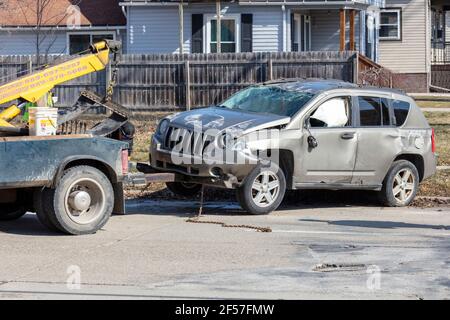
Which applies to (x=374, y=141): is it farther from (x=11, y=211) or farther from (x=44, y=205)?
(x=11, y=211)

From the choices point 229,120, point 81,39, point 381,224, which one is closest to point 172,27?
point 81,39

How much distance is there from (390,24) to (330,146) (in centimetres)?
2622

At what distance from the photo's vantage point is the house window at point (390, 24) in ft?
120

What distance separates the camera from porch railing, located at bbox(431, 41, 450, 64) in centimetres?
3970

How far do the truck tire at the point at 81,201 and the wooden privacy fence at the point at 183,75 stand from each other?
14.6 m

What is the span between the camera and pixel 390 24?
3688cm

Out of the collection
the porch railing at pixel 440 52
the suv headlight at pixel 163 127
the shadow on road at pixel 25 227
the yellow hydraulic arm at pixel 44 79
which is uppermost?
the porch railing at pixel 440 52

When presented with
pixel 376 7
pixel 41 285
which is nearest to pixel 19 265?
pixel 41 285

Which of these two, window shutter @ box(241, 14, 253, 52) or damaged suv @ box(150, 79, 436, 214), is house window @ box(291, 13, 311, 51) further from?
damaged suv @ box(150, 79, 436, 214)

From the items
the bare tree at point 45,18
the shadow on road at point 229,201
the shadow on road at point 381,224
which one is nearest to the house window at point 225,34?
the bare tree at point 45,18

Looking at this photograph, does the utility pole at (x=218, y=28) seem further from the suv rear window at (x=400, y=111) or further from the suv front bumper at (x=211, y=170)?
the suv front bumper at (x=211, y=170)

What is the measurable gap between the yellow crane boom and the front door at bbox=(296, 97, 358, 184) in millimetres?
3305

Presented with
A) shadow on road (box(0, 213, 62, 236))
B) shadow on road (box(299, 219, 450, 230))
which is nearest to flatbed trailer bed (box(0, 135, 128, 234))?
shadow on road (box(0, 213, 62, 236))

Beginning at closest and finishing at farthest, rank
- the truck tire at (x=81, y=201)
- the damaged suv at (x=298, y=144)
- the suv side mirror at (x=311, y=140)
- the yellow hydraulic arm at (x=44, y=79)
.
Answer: the truck tire at (x=81, y=201) → the damaged suv at (x=298, y=144) → the yellow hydraulic arm at (x=44, y=79) → the suv side mirror at (x=311, y=140)
